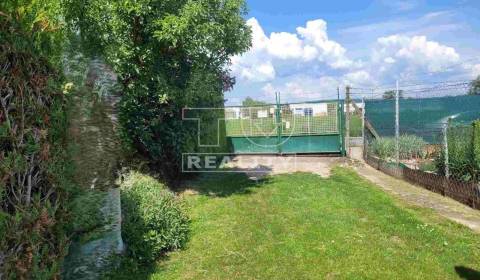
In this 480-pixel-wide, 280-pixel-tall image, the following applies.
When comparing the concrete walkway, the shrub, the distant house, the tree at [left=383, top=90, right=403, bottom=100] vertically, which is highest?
the tree at [left=383, top=90, right=403, bottom=100]

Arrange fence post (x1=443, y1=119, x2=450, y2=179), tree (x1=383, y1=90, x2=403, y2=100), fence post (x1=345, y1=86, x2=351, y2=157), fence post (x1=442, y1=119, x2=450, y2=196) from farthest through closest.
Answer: fence post (x1=345, y1=86, x2=351, y2=157)
tree (x1=383, y1=90, x2=403, y2=100)
fence post (x1=443, y1=119, x2=450, y2=179)
fence post (x1=442, y1=119, x2=450, y2=196)

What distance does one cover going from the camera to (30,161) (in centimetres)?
320

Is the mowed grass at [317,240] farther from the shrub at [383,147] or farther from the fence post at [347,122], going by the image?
the fence post at [347,122]

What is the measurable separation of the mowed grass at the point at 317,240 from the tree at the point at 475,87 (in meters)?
3.19

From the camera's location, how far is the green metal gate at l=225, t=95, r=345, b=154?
50.9 feet

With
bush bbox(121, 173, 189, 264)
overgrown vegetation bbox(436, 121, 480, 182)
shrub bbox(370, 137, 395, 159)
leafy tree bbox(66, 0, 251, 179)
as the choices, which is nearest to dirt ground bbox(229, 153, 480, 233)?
shrub bbox(370, 137, 395, 159)

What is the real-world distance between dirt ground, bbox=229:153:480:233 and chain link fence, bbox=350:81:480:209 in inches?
10.4

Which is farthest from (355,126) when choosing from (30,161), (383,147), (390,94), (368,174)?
(30,161)

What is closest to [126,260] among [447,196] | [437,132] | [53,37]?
[53,37]

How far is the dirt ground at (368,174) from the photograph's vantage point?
7.98 metres

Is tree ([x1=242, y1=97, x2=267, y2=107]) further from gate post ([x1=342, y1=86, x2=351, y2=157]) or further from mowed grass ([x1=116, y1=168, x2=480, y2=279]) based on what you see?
mowed grass ([x1=116, y1=168, x2=480, y2=279])

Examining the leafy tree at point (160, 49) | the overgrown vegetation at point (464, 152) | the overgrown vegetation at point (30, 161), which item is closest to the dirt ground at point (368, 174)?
the overgrown vegetation at point (464, 152)

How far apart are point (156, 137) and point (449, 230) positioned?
6.32 meters

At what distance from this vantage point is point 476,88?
33.0 feet
